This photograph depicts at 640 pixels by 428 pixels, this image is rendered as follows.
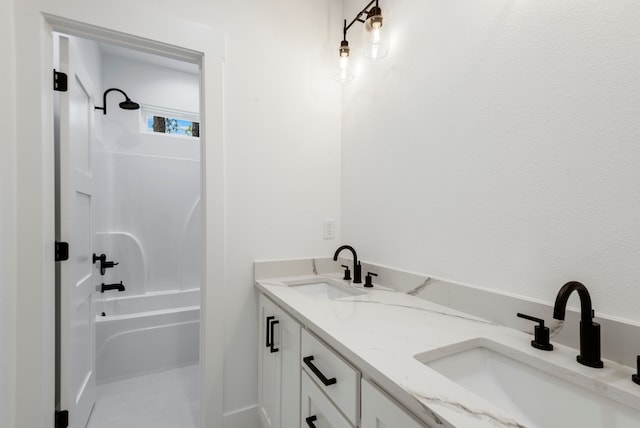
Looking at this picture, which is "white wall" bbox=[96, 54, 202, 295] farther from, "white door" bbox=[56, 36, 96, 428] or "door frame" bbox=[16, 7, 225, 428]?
"door frame" bbox=[16, 7, 225, 428]

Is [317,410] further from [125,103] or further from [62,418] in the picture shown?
[125,103]

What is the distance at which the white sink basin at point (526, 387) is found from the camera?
0.62 meters

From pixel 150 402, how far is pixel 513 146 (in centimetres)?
247

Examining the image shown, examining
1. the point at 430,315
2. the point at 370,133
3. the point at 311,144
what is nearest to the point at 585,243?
the point at 430,315

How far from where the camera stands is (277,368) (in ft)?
4.31

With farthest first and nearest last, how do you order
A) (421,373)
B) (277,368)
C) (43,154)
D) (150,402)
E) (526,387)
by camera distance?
(150,402) → (277,368) → (43,154) → (526,387) → (421,373)

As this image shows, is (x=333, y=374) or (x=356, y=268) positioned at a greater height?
(x=356, y=268)

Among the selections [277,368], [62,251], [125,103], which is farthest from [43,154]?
[125,103]

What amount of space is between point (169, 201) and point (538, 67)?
2.90 m

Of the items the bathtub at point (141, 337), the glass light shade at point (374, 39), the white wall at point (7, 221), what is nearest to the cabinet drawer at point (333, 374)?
the white wall at point (7, 221)

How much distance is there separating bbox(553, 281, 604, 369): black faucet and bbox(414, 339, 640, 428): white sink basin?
0.07m

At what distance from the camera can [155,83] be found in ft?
9.25

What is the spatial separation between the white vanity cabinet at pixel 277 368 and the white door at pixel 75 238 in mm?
885

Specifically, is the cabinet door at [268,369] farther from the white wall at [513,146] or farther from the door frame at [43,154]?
the white wall at [513,146]
